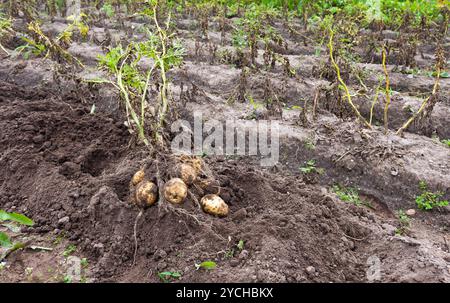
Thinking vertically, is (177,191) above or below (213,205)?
above

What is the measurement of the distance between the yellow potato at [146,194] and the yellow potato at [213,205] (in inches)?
10.6

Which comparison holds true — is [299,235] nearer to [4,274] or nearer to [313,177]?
[313,177]

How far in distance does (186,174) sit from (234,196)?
1.19 ft

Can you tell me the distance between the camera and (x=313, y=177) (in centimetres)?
341

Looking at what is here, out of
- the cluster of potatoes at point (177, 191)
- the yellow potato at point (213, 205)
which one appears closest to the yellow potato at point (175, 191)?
→ the cluster of potatoes at point (177, 191)

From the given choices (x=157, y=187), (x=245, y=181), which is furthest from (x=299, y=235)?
(x=157, y=187)

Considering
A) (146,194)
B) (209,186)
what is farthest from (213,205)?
(146,194)

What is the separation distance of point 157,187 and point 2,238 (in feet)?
2.83

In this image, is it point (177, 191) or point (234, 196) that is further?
point (234, 196)

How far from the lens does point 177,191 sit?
2.62 meters

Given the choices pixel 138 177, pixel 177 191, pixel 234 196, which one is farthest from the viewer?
pixel 234 196

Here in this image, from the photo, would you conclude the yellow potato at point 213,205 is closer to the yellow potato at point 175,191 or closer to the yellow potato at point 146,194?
the yellow potato at point 175,191

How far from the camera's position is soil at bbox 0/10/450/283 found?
248 cm

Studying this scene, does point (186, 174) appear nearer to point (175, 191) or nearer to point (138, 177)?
point (175, 191)
